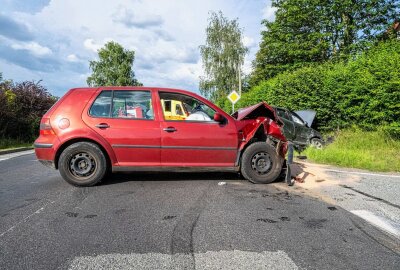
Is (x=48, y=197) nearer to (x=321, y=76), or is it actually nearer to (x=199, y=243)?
(x=199, y=243)

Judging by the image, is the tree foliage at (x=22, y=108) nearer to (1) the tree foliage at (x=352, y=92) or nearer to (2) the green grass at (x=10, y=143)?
(2) the green grass at (x=10, y=143)

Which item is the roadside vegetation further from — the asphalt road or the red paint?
the asphalt road

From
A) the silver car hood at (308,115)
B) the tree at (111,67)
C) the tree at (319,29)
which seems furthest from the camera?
the tree at (111,67)

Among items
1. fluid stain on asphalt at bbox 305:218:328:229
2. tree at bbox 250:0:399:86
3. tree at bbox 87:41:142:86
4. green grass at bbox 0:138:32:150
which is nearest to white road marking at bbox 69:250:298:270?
fluid stain on asphalt at bbox 305:218:328:229

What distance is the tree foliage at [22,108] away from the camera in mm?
16844

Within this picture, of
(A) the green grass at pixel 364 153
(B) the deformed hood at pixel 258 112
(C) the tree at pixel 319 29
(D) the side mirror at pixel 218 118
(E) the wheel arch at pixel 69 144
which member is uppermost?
(C) the tree at pixel 319 29

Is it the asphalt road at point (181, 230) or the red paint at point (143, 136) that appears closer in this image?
the asphalt road at point (181, 230)

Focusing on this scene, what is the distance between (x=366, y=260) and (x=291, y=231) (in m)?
0.81

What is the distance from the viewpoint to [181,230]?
351cm

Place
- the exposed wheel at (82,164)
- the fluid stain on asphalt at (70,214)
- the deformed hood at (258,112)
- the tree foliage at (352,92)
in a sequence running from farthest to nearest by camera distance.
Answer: the tree foliage at (352,92), the deformed hood at (258,112), the exposed wheel at (82,164), the fluid stain on asphalt at (70,214)

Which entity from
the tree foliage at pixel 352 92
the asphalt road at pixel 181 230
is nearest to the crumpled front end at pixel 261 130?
the asphalt road at pixel 181 230

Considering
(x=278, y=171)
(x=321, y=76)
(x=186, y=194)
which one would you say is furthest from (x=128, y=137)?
(x=321, y=76)

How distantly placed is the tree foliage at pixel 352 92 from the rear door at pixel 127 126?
301 inches

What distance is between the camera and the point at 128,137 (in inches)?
223
